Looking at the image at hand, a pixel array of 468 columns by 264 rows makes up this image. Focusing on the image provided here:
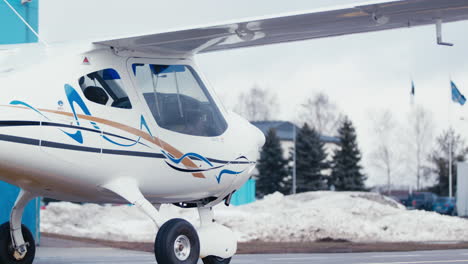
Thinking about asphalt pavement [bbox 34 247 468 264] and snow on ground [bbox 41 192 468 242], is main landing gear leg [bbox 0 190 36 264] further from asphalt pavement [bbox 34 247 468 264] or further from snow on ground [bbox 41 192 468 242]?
snow on ground [bbox 41 192 468 242]

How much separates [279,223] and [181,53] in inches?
741

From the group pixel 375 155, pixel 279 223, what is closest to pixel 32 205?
pixel 279 223

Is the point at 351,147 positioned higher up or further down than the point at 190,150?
higher up

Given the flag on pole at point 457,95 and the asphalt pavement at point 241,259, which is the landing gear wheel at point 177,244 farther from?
the flag on pole at point 457,95

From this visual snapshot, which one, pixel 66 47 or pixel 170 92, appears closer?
pixel 66 47

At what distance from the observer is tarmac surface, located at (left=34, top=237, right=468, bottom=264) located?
53.8 feet

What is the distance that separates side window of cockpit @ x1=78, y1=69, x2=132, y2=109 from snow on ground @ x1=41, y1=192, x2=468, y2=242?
17403 mm

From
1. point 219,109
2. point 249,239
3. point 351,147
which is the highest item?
point 351,147

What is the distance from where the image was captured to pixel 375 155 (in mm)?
Answer: 91750

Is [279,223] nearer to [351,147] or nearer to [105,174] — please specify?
[105,174]

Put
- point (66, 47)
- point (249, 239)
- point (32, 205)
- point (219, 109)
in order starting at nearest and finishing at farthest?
point (66, 47), point (219, 109), point (32, 205), point (249, 239)

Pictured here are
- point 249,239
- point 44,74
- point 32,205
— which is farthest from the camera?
point 249,239

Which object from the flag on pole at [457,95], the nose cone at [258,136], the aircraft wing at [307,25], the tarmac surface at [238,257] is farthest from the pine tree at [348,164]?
the aircraft wing at [307,25]

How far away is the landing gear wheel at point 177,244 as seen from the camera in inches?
434
